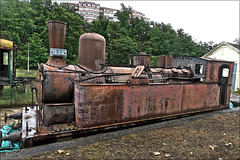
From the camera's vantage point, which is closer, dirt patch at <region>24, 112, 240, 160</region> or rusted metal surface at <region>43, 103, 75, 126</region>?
dirt patch at <region>24, 112, 240, 160</region>

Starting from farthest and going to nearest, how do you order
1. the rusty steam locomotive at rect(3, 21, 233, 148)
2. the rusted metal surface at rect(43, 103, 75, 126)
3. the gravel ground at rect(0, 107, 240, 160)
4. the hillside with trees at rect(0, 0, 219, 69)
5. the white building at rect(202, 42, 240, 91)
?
1. the hillside with trees at rect(0, 0, 219, 69)
2. the white building at rect(202, 42, 240, 91)
3. the rusted metal surface at rect(43, 103, 75, 126)
4. the rusty steam locomotive at rect(3, 21, 233, 148)
5. the gravel ground at rect(0, 107, 240, 160)

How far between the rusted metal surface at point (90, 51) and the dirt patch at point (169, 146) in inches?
103

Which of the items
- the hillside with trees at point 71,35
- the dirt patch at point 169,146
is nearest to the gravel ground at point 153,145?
the dirt patch at point 169,146

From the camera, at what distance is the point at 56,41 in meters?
5.25

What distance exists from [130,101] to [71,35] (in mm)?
21766

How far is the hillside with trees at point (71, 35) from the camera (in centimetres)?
2403

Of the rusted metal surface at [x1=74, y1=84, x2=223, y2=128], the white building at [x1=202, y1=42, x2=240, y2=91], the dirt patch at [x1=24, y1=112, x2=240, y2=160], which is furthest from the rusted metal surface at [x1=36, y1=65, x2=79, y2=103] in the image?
the white building at [x1=202, y1=42, x2=240, y2=91]

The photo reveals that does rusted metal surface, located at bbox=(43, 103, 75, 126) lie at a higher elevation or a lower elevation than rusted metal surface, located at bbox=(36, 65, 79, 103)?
lower

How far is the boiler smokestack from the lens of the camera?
519cm

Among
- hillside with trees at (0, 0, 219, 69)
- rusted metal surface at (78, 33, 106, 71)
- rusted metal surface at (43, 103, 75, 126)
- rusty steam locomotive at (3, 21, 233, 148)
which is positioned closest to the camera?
rusty steam locomotive at (3, 21, 233, 148)

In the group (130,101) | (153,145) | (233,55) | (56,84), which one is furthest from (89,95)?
(233,55)

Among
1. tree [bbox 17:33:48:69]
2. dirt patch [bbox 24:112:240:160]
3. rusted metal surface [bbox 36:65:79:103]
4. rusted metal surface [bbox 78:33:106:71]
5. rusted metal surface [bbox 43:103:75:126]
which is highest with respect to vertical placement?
tree [bbox 17:33:48:69]

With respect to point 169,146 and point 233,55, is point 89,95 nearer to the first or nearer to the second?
point 169,146

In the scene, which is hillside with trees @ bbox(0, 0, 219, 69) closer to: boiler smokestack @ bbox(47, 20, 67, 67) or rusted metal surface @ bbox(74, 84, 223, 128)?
rusted metal surface @ bbox(74, 84, 223, 128)
